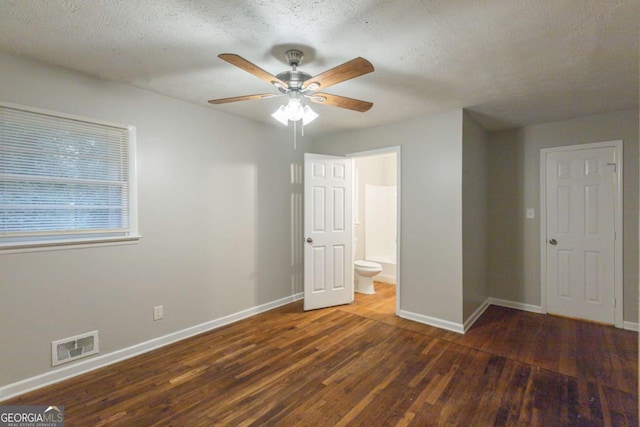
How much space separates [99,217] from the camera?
2.44m

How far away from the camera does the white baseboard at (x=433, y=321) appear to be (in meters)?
3.15

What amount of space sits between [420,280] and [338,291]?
109 centimetres

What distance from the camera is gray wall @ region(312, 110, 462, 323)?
3.16 meters

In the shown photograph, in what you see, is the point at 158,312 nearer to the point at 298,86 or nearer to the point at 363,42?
the point at 298,86

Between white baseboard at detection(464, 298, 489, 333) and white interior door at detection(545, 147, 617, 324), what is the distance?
0.69m

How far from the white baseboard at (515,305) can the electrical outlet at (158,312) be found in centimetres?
401

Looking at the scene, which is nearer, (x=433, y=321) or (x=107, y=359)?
(x=107, y=359)

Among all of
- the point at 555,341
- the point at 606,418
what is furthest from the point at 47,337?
the point at 555,341

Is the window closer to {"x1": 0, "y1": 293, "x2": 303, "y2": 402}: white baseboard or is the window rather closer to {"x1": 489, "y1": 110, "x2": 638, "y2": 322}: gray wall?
{"x1": 0, "y1": 293, "x2": 303, "y2": 402}: white baseboard

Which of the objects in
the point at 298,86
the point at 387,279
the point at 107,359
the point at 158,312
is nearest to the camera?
the point at 298,86

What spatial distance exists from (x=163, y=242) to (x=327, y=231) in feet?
6.29

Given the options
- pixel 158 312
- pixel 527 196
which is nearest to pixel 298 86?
pixel 158 312

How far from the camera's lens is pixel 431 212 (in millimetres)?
3326

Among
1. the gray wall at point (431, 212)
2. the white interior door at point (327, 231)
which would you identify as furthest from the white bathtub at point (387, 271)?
the gray wall at point (431, 212)
